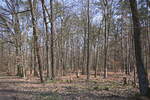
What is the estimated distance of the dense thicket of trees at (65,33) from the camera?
16172 millimetres

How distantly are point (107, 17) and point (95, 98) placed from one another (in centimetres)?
2242

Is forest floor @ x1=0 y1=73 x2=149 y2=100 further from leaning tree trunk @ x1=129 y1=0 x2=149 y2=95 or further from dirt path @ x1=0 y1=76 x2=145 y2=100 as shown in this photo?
leaning tree trunk @ x1=129 y1=0 x2=149 y2=95

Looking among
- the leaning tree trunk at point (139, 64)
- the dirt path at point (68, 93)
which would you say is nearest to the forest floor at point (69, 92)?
the dirt path at point (68, 93)

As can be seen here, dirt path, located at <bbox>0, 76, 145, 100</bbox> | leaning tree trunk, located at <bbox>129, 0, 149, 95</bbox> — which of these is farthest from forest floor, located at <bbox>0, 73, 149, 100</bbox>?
leaning tree trunk, located at <bbox>129, 0, 149, 95</bbox>

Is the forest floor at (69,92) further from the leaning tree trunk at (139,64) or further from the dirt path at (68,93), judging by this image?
the leaning tree trunk at (139,64)

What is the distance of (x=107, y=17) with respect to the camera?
33.9 metres

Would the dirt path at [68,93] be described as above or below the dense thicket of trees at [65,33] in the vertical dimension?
below

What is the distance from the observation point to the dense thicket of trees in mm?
16172

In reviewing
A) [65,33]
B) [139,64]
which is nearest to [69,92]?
[139,64]

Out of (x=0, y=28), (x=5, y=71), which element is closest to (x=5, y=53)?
(x=5, y=71)

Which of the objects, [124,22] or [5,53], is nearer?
[124,22]

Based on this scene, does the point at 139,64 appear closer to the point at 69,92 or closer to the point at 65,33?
the point at 69,92

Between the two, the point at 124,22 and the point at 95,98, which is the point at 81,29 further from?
the point at 95,98

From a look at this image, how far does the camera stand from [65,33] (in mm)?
35500
